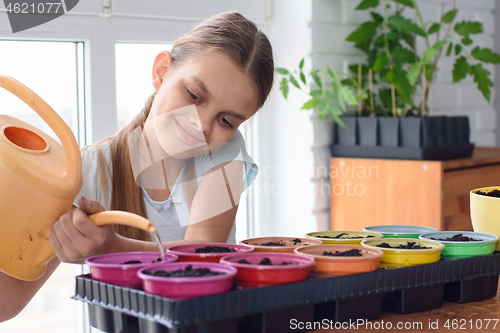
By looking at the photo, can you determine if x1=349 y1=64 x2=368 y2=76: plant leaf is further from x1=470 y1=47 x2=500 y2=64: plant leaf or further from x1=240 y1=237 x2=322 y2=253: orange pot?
x1=240 y1=237 x2=322 y2=253: orange pot

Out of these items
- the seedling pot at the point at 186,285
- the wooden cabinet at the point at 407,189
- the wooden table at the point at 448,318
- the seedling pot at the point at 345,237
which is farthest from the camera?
the wooden cabinet at the point at 407,189

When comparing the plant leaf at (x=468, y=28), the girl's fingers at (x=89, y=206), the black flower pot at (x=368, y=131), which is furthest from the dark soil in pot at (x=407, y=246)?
the plant leaf at (x=468, y=28)

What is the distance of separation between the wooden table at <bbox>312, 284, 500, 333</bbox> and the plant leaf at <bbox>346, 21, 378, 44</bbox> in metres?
1.32

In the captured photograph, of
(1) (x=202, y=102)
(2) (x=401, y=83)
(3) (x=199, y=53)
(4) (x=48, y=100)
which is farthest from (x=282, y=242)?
(2) (x=401, y=83)

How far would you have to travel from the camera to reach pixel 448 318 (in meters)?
0.64

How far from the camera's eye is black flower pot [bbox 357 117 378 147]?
5.80 feet

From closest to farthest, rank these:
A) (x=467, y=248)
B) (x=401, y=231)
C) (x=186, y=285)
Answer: (x=186, y=285), (x=467, y=248), (x=401, y=231)

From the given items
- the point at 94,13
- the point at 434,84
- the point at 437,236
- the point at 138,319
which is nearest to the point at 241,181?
the point at 437,236

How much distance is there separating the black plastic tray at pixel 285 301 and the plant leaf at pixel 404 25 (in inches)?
50.4

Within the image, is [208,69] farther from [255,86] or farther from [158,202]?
[158,202]

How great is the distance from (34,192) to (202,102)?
0.37m

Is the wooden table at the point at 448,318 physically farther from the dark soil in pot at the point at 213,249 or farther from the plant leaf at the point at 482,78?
the plant leaf at the point at 482,78

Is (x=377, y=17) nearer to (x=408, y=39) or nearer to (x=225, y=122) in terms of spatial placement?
(x=408, y=39)

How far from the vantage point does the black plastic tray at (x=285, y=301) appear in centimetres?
50
